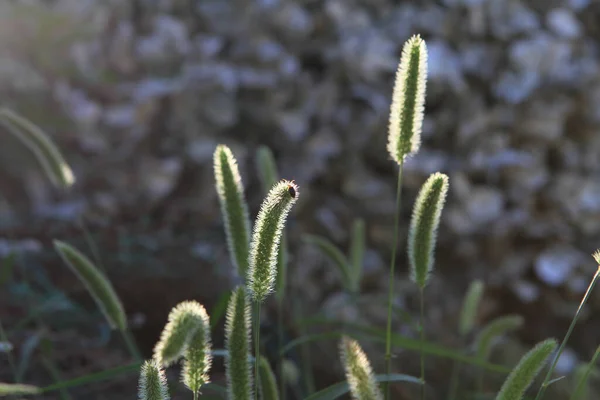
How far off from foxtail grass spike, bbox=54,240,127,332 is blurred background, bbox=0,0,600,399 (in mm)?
1039

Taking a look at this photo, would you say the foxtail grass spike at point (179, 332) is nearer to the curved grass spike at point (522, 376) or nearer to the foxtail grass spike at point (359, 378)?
the foxtail grass spike at point (359, 378)

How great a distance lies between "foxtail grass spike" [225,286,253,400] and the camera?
625 millimetres

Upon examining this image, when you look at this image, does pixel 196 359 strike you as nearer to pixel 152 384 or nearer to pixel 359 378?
pixel 152 384

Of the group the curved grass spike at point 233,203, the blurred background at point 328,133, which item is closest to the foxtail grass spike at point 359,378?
the curved grass spike at point 233,203

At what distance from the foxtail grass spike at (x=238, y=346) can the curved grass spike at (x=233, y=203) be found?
17cm

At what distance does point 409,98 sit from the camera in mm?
771

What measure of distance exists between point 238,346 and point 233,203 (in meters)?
0.20

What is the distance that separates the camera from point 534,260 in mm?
2285

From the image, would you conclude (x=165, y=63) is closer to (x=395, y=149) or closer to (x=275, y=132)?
(x=275, y=132)

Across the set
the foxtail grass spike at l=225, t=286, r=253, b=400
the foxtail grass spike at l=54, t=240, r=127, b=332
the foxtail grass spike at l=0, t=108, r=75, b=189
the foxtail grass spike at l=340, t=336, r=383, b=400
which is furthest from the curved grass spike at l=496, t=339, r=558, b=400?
the foxtail grass spike at l=0, t=108, r=75, b=189

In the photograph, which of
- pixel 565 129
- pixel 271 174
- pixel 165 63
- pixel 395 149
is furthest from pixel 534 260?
pixel 395 149

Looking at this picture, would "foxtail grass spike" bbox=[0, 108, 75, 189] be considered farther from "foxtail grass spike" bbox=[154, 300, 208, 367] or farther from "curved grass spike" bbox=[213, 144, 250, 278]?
"foxtail grass spike" bbox=[154, 300, 208, 367]

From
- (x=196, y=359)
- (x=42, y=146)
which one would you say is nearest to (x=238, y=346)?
(x=196, y=359)

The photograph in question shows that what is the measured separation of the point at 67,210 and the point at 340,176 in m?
0.82
